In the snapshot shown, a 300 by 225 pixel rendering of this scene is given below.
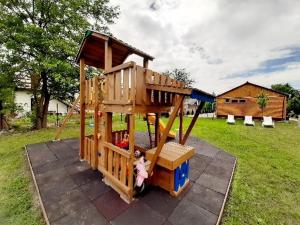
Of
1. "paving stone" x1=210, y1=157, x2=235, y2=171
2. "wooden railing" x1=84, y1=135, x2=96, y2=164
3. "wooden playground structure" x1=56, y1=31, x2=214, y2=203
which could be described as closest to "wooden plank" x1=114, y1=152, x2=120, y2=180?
"wooden playground structure" x1=56, y1=31, x2=214, y2=203

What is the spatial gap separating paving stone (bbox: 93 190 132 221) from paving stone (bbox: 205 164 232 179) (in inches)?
106

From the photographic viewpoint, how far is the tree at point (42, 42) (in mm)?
8305

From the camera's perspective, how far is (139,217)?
→ 2615 mm

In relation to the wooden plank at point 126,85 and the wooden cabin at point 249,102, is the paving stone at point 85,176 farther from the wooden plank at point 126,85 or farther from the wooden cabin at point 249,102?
the wooden cabin at point 249,102

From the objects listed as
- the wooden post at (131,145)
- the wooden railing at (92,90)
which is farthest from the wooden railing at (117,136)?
the wooden post at (131,145)

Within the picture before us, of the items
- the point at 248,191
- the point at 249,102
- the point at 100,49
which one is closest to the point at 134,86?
the point at 100,49

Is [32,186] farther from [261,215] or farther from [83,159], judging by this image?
[261,215]

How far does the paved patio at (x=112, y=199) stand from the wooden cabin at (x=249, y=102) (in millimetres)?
17926

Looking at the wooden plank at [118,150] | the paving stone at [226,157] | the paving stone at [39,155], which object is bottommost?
the paving stone at [226,157]

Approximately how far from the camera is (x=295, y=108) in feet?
Result: 85.3

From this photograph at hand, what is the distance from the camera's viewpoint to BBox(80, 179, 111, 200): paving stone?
3.21 m

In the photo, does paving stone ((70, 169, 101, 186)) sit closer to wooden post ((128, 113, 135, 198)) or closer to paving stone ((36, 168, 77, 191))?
paving stone ((36, 168, 77, 191))

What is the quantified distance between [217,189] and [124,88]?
318cm

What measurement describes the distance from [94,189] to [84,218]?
2.94 ft
